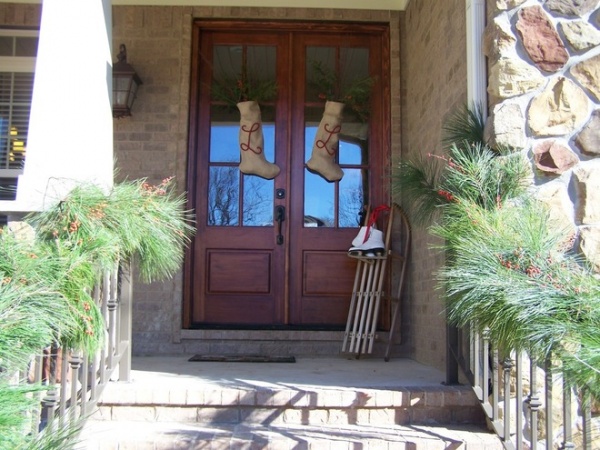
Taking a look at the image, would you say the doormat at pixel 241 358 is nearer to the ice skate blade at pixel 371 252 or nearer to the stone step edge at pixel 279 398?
the ice skate blade at pixel 371 252

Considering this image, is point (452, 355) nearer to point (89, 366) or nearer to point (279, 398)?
point (279, 398)

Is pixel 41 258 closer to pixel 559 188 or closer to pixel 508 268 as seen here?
pixel 508 268

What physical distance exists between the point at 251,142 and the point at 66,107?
1908mm

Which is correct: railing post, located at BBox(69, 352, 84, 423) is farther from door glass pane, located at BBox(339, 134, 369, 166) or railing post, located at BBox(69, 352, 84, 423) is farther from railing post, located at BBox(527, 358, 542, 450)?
door glass pane, located at BBox(339, 134, 369, 166)

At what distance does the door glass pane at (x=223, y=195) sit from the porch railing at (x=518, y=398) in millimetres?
2260

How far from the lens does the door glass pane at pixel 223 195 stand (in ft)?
16.2

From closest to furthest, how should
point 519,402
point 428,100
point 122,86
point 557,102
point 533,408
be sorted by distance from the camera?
1. point 533,408
2. point 519,402
3. point 557,102
4. point 428,100
5. point 122,86

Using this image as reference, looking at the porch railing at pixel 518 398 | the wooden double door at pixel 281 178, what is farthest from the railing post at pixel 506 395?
the wooden double door at pixel 281 178

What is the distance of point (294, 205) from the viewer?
492 centimetres

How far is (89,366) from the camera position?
10.1 ft

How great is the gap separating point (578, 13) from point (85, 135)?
236cm

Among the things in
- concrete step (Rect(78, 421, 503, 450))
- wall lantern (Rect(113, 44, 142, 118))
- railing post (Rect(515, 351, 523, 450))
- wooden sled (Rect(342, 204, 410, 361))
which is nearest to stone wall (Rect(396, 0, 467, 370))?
wooden sled (Rect(342, 204, 410, 361))

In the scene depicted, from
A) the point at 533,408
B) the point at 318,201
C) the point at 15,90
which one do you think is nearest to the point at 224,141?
the point at 318,201

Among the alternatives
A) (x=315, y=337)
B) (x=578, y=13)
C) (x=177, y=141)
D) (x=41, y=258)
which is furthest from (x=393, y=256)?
(x=41, y=258)
